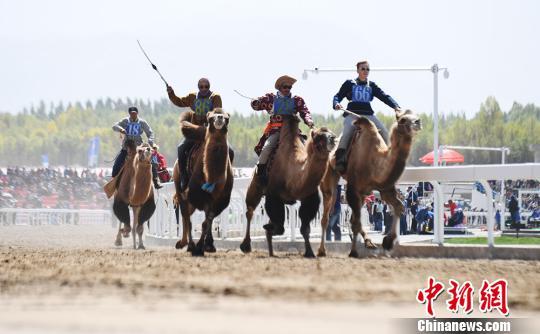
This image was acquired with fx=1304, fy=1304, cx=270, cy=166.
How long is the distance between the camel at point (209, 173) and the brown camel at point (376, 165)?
5.47 feet

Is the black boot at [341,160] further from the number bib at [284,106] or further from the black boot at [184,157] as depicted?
the black boot at [184,157]

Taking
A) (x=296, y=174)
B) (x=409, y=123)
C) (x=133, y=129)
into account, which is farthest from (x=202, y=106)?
(x=133, y=129)

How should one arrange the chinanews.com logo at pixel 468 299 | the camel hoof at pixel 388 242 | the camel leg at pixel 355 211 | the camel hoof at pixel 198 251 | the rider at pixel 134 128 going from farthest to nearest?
the rider at pixel 134 128, the camel hoof at pixel 198 251, the camel leg at pixel 355 211, the camel hoof at pixel 388 242, the chinanews.com logo at pixel 468 299

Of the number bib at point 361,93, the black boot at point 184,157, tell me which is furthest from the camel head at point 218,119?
the number bib at point 361,93

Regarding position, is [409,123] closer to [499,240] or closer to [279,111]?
[279,111]

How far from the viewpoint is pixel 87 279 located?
13.9 m

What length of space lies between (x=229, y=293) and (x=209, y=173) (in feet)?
25.3

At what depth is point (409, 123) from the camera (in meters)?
17.9

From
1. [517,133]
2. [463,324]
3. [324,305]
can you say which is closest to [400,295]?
[324,305]

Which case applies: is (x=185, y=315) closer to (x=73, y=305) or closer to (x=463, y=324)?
(x=73, y=305)

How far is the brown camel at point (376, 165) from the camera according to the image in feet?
59.6

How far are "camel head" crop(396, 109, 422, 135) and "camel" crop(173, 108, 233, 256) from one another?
114 inches

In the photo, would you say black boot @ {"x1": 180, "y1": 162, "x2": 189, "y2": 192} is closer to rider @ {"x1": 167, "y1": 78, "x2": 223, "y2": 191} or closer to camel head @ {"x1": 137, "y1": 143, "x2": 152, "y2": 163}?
rider @ {"x1": 167, "y1": 78, "x2": 223, "y2": 191}

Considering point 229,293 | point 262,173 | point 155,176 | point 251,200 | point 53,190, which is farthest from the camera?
point 53,190
